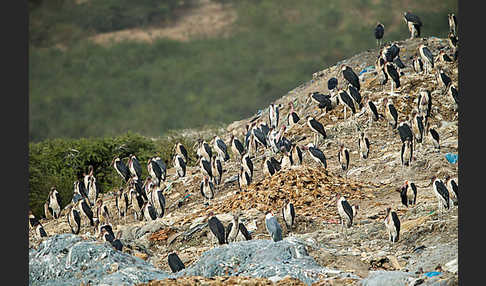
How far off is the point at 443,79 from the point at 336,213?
4.73 m

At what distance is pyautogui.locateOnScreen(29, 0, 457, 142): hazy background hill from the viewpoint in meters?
19.9

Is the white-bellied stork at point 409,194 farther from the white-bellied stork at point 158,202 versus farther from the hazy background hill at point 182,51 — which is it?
the hazy background hill at point 182,51

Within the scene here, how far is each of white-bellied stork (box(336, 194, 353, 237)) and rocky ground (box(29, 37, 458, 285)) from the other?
0.13 metres

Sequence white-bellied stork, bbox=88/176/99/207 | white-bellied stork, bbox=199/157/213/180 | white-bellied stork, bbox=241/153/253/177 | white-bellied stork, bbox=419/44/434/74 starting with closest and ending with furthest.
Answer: white-bellied stork, bbox=241/153/253/177 < white-bellied stork, bbox=199/157/213/180 < white-bellied stork, bbox=88/176/99/207 < white-bellied stork, bbox=419/44/434/74

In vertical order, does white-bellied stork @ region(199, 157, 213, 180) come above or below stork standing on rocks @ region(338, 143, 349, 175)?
below

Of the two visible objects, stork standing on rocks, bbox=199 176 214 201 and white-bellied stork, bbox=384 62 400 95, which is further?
white-bellied stork, bbox=384 62 400 95

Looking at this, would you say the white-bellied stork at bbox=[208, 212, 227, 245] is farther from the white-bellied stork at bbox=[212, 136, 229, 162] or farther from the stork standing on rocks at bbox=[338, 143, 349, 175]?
the white-bellied stork at bbox=[212, 136, 229, 162]

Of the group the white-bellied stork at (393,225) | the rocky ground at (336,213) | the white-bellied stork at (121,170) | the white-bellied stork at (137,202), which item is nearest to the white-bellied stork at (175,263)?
the rocky ground at (336,213)

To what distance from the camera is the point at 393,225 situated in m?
11.0

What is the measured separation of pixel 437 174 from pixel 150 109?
26072 mm

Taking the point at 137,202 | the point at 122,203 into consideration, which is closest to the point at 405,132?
the point at 137,202

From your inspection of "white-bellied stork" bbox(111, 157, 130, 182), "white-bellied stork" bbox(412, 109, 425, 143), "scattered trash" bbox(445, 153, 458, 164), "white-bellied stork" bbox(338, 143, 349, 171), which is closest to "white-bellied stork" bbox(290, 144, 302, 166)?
"white-bellied stork" bbox(338, 143, 349, 171)

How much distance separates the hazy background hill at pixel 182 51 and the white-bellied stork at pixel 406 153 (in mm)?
3309

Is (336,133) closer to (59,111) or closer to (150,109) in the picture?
(59,111)
